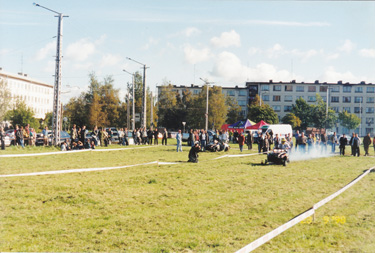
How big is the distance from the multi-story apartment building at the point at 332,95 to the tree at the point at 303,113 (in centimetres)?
2232

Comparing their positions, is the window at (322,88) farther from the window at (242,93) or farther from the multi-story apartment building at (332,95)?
the window at (242,93)

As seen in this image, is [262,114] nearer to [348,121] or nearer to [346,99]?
[348,121]

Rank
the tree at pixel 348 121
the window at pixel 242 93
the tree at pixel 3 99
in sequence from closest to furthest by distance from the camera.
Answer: the tree at pixel 3 99 < the tree at pixel 348 121 < the window at pixel 242 93

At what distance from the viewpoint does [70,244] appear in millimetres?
7383


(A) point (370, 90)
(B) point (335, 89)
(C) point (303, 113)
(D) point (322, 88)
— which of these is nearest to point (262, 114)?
(C) point (303, 113)

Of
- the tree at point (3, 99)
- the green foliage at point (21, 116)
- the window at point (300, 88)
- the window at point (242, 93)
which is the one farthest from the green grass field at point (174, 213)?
the window at point (242, 93)

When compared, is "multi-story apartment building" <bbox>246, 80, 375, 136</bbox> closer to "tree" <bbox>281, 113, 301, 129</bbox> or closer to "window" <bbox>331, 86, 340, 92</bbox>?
"window" <bbox>331, 86, 340, 92</bbox>

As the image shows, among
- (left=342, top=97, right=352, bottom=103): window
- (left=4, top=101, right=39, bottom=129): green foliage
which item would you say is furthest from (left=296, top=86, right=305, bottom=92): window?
(left=4, top=101, right=39, bottom=129): green foliage

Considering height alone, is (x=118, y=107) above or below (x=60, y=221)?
above

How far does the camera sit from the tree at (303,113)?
103m

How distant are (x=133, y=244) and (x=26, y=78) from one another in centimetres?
12705

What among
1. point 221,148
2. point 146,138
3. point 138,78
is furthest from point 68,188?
point 138,78

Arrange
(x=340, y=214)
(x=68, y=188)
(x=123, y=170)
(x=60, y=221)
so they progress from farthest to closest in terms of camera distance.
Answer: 1. (x=123, y=170)
2. (x=68, y=188)
3. (x=340, y=214)
4. (x=60, y=221)

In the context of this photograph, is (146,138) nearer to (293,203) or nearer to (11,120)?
(293,203)
